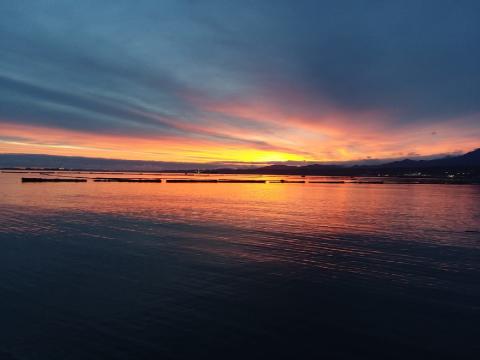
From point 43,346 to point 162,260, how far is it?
11.0 metres

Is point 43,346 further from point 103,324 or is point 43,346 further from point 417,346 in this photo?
point 417,346

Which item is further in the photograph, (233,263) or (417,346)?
(233,263)

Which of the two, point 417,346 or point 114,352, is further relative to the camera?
point 417,346

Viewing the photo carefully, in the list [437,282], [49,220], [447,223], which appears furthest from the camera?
[447,223]

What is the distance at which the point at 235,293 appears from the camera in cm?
1719

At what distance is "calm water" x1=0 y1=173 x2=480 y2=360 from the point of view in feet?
40.5

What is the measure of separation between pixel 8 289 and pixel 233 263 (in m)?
11.3

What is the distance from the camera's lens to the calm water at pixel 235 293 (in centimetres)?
1236

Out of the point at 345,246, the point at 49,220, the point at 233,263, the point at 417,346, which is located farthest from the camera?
the point at 49,220

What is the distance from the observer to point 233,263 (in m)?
22.4

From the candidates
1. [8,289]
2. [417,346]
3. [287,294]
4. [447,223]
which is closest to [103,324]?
[8,289]

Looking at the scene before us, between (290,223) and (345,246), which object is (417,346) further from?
(290,223)

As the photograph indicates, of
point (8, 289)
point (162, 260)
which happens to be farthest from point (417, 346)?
point (8, 289)

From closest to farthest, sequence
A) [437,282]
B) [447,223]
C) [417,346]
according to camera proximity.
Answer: [417,346], [437,282], [447,223]
